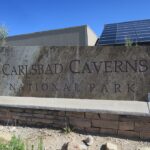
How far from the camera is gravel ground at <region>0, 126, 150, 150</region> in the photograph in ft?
14.5

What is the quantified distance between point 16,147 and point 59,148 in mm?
727

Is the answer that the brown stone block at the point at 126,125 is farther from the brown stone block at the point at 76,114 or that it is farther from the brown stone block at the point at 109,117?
the brown stone block at the point at 76,114

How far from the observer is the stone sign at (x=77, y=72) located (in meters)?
5.69

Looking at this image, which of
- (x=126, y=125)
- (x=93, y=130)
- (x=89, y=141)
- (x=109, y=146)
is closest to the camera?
(x=109, y=146)

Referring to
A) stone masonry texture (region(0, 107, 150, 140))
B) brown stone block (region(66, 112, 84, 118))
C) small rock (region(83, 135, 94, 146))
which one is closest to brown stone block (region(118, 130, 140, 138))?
stone masonry texture (region(0, 107, 150, 140))

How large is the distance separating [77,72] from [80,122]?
144cm

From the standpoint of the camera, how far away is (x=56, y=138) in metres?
4.72

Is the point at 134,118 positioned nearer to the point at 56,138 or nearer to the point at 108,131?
the point at 108,131

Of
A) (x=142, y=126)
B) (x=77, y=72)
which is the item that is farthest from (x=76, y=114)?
(x=77, y=72)

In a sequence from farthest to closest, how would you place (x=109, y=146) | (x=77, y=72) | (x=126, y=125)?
(x=77, y=72)
(x=126, y=125)
(x=109, y=146)

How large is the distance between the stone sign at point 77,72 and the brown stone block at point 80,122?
44.5 inches

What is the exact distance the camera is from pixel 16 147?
13.0ft

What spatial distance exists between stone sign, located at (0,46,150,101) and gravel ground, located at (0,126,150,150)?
1.28 m

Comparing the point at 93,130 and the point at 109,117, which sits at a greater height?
the point at 109,117
